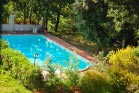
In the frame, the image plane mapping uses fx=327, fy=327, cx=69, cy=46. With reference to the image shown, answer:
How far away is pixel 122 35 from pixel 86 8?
2.97m

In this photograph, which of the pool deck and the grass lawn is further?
the grass lawn

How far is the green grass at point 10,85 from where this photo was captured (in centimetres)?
1446

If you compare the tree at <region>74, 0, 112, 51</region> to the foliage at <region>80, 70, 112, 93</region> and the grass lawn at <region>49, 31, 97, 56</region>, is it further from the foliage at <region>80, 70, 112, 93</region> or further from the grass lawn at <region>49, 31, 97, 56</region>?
the foliage at <region>80, 70, 112, 93</region>

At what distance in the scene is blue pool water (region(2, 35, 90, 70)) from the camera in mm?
22391

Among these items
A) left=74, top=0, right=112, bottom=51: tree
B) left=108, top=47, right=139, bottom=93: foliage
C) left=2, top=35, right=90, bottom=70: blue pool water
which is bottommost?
left=2, top=35, right=90, bottom=70: blue pool water

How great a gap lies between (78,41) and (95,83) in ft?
41.0

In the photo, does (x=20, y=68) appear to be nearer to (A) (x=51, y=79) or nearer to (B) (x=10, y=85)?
(B) (x=10, y=85)

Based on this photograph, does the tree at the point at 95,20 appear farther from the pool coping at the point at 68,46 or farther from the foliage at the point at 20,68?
the foliage at the point at 20,68

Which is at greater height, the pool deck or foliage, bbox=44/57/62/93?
foliage, bbox=44/57/62/93

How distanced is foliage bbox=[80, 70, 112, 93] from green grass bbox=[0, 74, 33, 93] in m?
2.53

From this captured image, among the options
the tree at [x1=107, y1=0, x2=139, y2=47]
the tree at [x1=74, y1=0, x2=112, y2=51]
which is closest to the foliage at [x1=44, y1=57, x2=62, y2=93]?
the tree at [x1=107, y1=0, x2=139, y2=47]

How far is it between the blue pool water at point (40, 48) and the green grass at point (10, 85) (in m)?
5.81

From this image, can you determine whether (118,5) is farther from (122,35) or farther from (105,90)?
(105,90)

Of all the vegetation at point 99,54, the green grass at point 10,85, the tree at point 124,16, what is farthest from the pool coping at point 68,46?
the green grass at point 10,85
